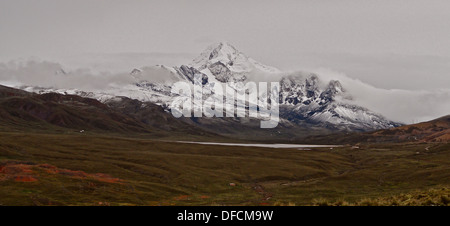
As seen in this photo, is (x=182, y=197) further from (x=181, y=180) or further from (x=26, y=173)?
(x=26, y=173)

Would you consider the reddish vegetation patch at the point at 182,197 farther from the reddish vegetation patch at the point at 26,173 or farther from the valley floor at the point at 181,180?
the reddish vegetation patch at the point at 26,173

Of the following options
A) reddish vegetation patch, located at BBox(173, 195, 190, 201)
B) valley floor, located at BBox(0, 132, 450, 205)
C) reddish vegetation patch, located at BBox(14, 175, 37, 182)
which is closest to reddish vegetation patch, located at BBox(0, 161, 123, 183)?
reddish vegetation patch, located at BBox(14, 175, 37, 182)

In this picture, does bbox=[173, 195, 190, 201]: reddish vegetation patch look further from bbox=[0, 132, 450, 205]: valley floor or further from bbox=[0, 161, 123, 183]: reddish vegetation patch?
bbox=[0, 161, 123, 183]: reddish vegetation patch

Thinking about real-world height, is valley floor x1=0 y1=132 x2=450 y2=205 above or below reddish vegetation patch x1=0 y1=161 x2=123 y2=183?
below

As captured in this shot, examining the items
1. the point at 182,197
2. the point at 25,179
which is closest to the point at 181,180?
the point at 182,197

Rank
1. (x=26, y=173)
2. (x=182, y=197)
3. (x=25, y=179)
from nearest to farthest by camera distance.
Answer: (x=25, y=179)
(x=182, y=197)
(x=26, y=173)

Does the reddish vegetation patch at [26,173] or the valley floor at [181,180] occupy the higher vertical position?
the reddish vegetation patch at [26,173]

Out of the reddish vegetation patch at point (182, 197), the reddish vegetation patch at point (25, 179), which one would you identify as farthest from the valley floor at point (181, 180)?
the reddish vegetation patch at point (182, 197)

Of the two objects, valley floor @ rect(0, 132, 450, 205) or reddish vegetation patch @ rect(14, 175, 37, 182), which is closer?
valley floor @ rect(0, 132, 450, 205)
